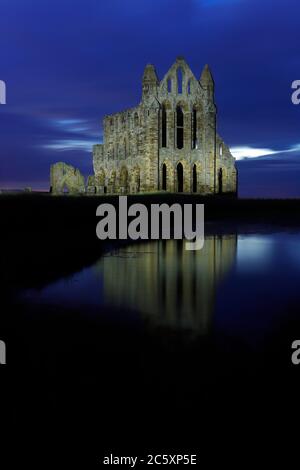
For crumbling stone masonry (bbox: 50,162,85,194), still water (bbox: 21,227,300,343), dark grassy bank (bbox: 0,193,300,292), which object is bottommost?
still water (bbox: 21,227,300,343)

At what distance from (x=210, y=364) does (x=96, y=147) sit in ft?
203

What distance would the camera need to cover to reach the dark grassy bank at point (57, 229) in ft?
45.9

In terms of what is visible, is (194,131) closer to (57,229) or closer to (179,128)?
(179,128)

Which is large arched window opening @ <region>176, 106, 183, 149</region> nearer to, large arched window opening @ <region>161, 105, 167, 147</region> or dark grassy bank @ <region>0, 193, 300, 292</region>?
large arched window opening @ <region>161, 105, 167, 147</region>

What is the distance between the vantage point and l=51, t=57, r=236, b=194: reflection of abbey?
52.0 metres

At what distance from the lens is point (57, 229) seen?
84.1ft

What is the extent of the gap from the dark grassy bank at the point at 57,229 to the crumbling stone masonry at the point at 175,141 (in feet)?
25.5

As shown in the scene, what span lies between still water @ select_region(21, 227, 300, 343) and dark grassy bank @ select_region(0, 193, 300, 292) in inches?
45.9

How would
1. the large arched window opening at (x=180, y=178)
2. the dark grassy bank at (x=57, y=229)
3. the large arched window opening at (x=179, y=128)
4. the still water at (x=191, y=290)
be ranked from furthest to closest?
the large arched window opening at (x=180, y=178) → the large arched window opening at (x=179, y=128) → the dark grassy bank at (x=57, y=229) → the still water at (x=191, y=290)

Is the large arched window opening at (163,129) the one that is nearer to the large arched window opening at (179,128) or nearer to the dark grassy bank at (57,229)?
the large arched window opening at (179,128)

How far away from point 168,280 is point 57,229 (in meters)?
14.3

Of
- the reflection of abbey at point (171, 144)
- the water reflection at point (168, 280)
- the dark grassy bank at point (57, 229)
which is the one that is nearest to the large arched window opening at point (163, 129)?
the reflection of abbey at point (171, 144)

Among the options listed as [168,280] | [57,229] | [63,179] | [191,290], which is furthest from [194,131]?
[191,290]

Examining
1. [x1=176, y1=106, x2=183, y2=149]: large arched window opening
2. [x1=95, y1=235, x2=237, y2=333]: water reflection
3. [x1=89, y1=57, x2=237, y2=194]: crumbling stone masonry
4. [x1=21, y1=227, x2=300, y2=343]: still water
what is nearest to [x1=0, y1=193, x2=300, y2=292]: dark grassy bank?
[x1=21, y1=227, x2=300, y2=343]: still water
